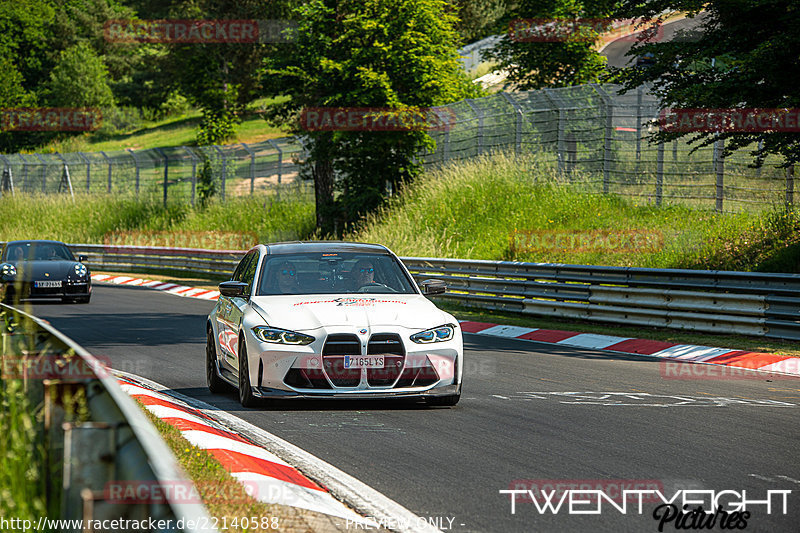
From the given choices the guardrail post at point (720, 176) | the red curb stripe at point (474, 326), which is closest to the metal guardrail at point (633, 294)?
the red curb stripe at point (474, 326)

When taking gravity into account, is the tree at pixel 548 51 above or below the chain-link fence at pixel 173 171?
above

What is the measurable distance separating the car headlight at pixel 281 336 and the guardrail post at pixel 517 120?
65.7ft

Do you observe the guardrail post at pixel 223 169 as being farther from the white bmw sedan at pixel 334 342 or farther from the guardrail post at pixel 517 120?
the white bmw sedan at pixel 334 342

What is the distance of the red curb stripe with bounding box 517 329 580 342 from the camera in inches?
637

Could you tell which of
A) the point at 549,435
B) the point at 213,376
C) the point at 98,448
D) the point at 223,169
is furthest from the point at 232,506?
the point at 223,169

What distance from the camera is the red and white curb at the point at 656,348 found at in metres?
13.0

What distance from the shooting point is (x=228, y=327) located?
32.4 ft

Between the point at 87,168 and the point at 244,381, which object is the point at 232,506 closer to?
the point at 244,381

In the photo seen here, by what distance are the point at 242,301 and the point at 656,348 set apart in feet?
22.9

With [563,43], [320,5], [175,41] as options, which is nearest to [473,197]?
[320,5]

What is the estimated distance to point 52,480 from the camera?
3740mm

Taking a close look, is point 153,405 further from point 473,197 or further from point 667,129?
point 473,197

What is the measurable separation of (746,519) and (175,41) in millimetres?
79819

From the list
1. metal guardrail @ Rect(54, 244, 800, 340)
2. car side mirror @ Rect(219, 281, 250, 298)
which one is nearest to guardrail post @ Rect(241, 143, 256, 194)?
metal guardrail @ Rect(54, 244, 800, 340)
